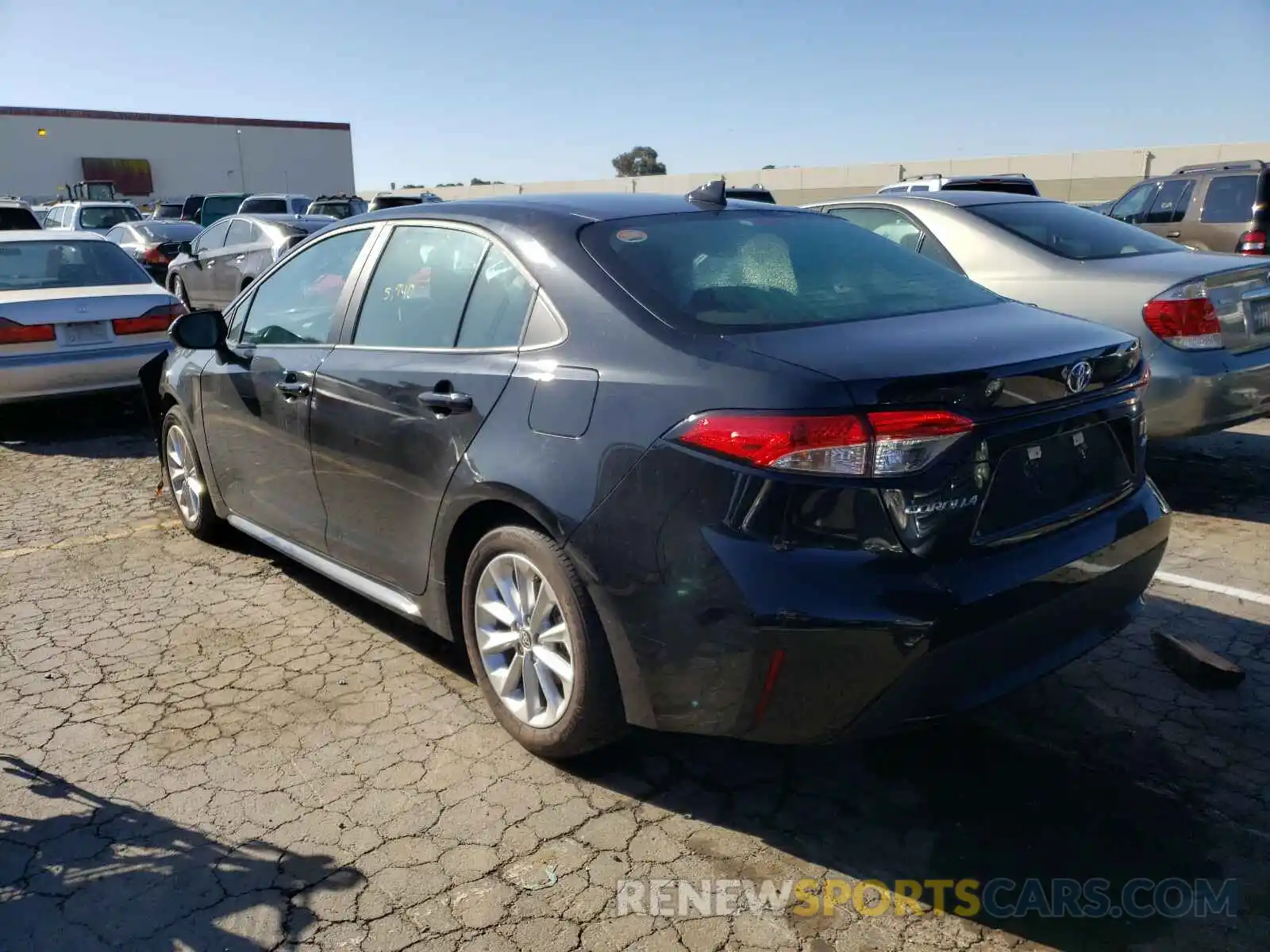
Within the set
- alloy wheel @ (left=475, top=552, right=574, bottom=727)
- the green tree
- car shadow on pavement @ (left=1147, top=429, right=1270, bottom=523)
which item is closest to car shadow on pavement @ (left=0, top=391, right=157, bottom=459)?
alloy wheel @ (left=475, top=552, right=574, bottom=727)

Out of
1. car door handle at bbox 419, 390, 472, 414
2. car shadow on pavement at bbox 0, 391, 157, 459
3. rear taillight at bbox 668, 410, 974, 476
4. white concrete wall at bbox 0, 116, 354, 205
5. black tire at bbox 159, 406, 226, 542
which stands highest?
white concrete wall at bbox 0, 116, 354, 205

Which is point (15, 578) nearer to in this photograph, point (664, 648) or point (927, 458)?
point (664, 648)

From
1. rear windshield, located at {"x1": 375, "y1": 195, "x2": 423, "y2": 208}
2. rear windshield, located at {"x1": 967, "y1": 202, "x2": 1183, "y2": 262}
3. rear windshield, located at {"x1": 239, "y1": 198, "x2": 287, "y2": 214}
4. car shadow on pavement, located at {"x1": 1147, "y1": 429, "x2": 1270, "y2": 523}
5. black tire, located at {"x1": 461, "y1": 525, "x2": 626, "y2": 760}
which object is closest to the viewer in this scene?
black tire, located at {"x1": 461, "y1": 525, "x2": 626, "y2": 760}

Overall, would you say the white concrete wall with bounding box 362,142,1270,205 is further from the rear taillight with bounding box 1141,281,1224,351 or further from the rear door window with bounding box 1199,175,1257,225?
the rear taillight with bounding box 1141,281,1224,351

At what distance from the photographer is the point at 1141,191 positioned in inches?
511

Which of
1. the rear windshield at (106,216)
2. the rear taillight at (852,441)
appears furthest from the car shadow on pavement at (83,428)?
the rear windshield at (106,216)

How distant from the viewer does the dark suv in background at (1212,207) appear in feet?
36.7

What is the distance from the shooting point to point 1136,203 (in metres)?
12.9

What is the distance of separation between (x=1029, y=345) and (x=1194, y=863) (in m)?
1.41

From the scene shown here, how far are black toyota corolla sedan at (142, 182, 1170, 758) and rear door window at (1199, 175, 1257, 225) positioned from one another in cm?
977

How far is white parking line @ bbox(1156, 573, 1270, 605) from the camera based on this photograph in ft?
14.4

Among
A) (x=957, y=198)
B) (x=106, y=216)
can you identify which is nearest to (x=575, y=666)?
(x=957, y=198)

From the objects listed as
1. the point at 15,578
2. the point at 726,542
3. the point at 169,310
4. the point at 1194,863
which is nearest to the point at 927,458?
the point at 726,542

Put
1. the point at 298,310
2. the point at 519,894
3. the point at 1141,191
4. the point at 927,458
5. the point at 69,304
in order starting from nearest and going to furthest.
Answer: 1. the point at 927,458
2. the point at 519,894
3. the point at 298,310
4. the point at 69,304
5. the point at 1141,191
